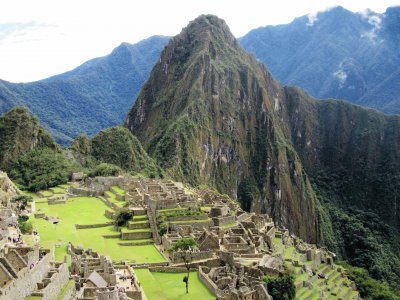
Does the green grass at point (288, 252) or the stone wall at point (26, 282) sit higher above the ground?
the stone wall at point (26, 282)

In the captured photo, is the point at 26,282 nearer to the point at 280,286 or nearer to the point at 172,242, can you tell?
the point at 172,242

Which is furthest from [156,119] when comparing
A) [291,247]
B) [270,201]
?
[291,247]

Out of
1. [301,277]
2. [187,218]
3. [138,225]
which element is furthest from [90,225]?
[301,277]

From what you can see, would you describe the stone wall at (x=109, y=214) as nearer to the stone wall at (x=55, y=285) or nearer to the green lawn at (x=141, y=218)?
the green lawn at (x=141, y=218)

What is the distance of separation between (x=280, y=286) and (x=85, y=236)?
1807 cm

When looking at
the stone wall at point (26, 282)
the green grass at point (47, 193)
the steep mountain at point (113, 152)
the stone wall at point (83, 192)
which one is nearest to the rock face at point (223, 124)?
the steep mountain at point (113, 152)

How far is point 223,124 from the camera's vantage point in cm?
17612

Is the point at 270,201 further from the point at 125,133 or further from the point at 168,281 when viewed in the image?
the point at 168,281

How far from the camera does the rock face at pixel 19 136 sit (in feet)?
304

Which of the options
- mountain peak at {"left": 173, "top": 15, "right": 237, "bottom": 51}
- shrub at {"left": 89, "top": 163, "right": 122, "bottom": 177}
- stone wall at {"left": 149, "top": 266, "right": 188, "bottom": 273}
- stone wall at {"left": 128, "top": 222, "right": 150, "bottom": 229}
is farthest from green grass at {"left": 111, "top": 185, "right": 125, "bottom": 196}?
mountain peak at {"left": 173, "top": 15, "right": 237, "bottom": 51}

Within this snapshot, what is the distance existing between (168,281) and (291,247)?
24682mm

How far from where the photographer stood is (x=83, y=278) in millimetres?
31891

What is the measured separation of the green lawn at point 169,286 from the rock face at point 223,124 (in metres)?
106

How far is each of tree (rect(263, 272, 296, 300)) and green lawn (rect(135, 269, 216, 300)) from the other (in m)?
4.94
